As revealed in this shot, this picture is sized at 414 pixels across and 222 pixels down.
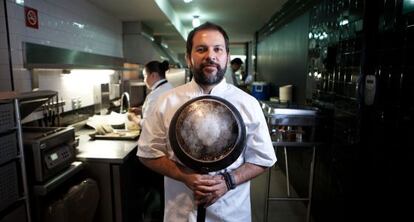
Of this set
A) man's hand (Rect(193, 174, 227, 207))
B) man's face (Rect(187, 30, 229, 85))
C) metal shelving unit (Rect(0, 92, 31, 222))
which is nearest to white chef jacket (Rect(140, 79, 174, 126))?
metal shelving unit (Rect(0, 92, 31, 222))

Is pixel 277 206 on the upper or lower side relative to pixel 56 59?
lower

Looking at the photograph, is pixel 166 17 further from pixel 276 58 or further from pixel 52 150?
pixel 52 150

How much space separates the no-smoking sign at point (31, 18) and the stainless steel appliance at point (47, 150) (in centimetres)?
81

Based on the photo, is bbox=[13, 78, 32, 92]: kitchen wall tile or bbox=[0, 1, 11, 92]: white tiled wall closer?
bbox=[0, 1, 11, 92]: white tiled wall

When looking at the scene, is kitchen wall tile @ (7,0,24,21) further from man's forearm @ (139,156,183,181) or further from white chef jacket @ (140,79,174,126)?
man's forearm @ (139,156,183,181)

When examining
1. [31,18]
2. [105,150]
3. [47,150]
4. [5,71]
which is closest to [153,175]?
[105,150]

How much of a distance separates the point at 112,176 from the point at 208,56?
1403 millimetres

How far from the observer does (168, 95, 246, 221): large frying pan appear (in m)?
0.92

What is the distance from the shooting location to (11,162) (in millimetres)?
1290

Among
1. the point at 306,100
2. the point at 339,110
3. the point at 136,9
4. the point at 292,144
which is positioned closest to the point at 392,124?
the point at 339,110

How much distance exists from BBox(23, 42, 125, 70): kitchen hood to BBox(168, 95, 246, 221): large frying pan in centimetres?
142

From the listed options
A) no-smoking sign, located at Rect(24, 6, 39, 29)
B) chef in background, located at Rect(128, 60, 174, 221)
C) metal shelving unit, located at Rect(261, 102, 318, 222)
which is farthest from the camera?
chef in background, located at Rect(128, 60, 174, 221)

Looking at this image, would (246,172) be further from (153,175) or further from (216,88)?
(153,175)

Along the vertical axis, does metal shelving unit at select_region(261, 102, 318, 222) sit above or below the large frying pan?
below
